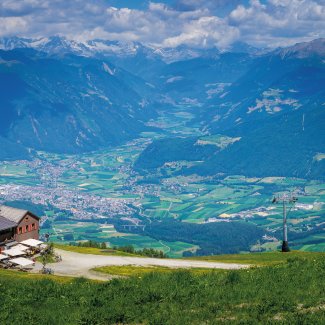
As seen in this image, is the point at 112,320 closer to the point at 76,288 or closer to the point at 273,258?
the point at 76,288

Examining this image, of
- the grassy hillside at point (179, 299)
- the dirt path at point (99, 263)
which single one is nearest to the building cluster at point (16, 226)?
the dirt path at point (99, 263)

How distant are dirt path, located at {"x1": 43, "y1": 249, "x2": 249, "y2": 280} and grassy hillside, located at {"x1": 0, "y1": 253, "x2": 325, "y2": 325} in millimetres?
33214

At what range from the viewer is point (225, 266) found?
84938mm

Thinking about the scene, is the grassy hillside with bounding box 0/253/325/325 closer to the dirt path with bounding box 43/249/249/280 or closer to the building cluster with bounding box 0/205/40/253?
the dirt path with bounding box 43/249/249/280

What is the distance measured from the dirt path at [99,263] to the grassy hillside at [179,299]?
33.2 metres

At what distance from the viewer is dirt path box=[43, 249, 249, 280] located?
8294cm

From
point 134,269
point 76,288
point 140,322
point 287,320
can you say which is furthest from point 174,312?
point 134,269

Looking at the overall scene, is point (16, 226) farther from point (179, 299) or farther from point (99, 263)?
point (179, 299)

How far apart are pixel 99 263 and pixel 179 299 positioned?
50.7 m

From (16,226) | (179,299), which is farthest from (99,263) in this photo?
(179,299)

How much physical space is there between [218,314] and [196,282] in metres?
9.00

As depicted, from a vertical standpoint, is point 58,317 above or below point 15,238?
below

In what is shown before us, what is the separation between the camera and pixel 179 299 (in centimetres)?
3972

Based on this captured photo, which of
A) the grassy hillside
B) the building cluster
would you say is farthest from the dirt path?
the grassy hillside
